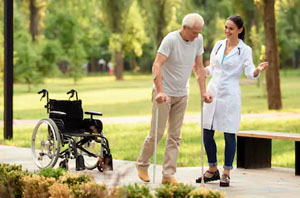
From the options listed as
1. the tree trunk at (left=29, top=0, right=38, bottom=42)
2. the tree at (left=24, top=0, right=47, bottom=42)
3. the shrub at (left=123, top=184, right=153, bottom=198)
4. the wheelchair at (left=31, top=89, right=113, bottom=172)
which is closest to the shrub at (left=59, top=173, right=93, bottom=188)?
the shrub at (left=123, top=184, right=153, bottom=198)

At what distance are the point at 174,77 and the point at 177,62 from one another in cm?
15

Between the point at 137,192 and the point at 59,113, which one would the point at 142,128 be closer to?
the point at 59,113

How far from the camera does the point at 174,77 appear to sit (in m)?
8.64

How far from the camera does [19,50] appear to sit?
4594 cm

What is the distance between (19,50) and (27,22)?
8510mm

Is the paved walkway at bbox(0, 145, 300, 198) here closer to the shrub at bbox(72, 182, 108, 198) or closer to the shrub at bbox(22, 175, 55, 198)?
the shrub at bbox(22, 175, 55, 198)

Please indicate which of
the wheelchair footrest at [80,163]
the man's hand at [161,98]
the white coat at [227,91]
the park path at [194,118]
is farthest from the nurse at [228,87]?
the park path at [194,118]

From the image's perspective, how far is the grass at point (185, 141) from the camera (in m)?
12.9

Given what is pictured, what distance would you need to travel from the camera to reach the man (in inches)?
333

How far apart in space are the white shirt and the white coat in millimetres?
518

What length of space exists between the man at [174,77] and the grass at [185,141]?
2.88 meters

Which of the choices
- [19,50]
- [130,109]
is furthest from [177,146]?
[19,50]

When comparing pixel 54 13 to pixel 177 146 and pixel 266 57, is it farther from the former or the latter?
pixel 177 146

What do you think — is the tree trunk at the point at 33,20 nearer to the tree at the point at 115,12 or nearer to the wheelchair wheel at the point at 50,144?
the tree at the point at 115,12
